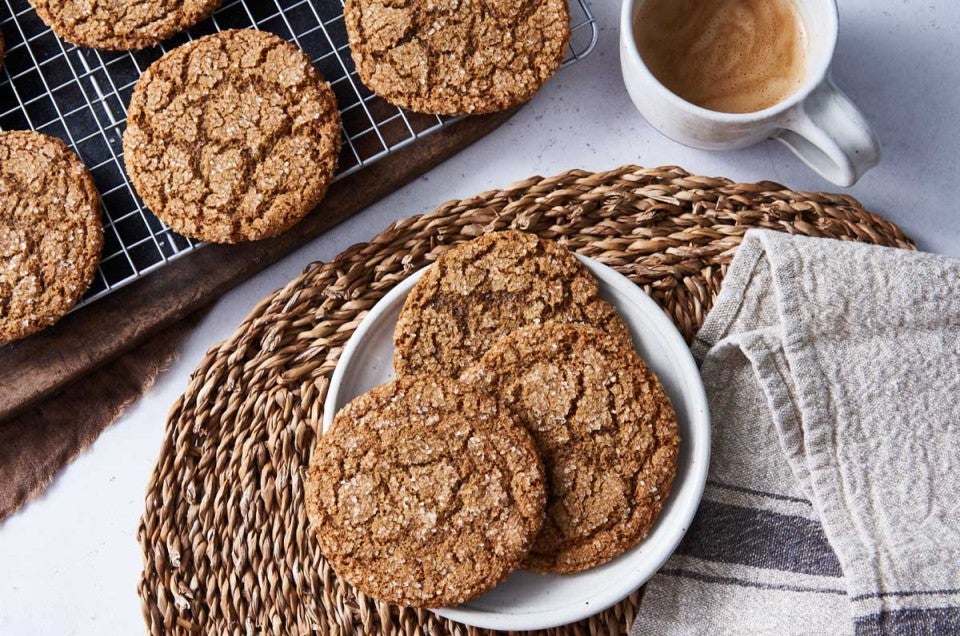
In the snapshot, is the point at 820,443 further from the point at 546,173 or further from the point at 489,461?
the point at 546,173

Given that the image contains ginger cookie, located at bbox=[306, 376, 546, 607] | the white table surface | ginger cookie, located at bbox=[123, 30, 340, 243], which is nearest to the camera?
ginger cookie, located at bbox=[306, 376, 546, 607]

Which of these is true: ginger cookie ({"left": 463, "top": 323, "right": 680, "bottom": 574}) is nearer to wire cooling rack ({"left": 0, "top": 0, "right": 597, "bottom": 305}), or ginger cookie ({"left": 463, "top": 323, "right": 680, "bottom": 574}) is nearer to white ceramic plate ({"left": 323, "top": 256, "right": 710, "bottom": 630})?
white ceramic plate ({"left": 323, "top": 256, "right": 710, "bottom": 630})

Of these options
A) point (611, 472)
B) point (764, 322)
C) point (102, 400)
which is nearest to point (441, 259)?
point (611, 472)

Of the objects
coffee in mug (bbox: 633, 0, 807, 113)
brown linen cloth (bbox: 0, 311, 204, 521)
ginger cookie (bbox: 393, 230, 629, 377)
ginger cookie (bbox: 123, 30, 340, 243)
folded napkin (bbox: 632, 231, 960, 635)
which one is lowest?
folded napkin (bbox: 632, 231, 960, 635)

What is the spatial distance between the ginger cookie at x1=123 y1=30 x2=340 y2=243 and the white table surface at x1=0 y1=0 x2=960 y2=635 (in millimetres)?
169

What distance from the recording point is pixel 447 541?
1324mm

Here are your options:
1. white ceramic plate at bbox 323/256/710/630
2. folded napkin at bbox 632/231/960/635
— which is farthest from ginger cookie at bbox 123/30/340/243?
folded napkin at bbox 632/231/960/635

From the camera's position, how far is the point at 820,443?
56.0 inches

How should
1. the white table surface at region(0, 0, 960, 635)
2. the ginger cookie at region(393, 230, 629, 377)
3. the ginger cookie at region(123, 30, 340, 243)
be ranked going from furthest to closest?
the white table surface at region(0, 0, 960, 635) → the ginger cookie at region(123, 30, 340, 243) → the ginger cookie at region(393, 230, 629, 377)

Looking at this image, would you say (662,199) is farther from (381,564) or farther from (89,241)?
(89,241)

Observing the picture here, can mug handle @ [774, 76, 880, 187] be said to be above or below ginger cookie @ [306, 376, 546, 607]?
above

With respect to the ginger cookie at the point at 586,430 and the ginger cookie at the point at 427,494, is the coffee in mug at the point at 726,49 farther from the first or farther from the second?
the ginger cookie at the point at 427,494

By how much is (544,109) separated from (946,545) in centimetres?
98

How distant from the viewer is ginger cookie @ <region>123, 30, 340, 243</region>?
153cm
